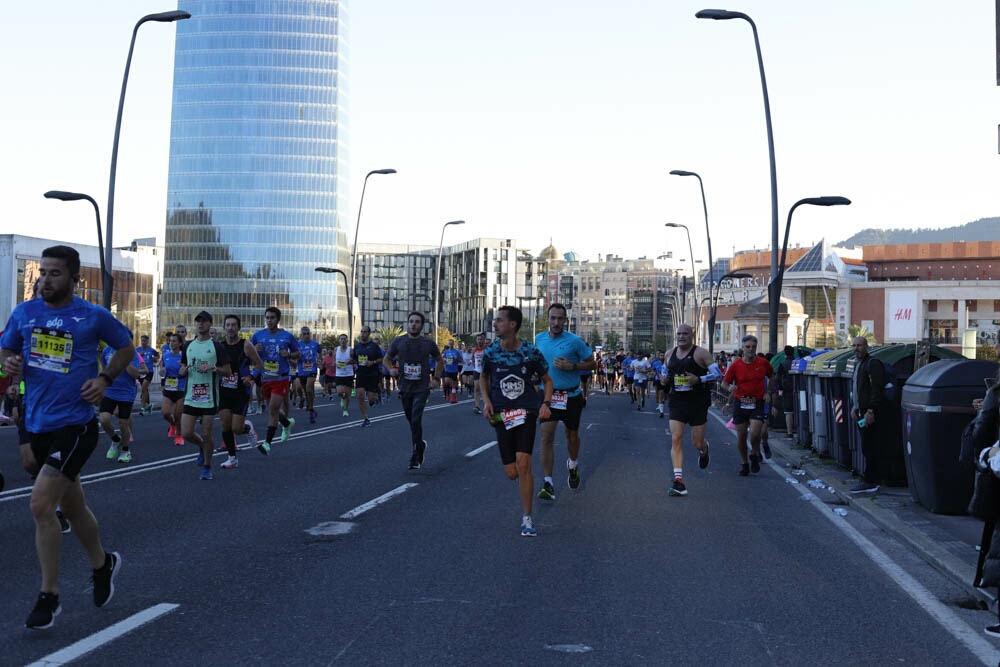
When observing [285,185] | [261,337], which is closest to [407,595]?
[261,337]

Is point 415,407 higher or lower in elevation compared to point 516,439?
lower

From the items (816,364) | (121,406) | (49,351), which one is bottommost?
(121,406)

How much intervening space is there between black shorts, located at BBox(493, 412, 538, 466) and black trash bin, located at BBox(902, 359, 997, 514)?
4.06m

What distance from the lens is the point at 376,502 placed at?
11.1 metres

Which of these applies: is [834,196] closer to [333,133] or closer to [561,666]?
[561,666]

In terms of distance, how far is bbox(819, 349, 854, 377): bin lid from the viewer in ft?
51.9

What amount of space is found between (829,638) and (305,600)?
9.35 ft

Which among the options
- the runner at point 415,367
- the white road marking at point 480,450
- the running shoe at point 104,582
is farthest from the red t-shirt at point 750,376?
the running shoe at point 104,582

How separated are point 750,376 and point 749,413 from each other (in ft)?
1.64

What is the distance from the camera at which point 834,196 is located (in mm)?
25047

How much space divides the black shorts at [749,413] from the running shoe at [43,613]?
37.1 ft

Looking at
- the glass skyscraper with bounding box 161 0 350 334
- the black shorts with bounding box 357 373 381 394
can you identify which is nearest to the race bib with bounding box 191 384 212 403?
the black shorts with bounding box 357 373 381 394

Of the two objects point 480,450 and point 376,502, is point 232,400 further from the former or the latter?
point 480,450

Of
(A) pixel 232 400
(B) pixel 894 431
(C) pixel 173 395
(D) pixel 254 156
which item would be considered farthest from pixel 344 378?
(D) pixel 254 156
